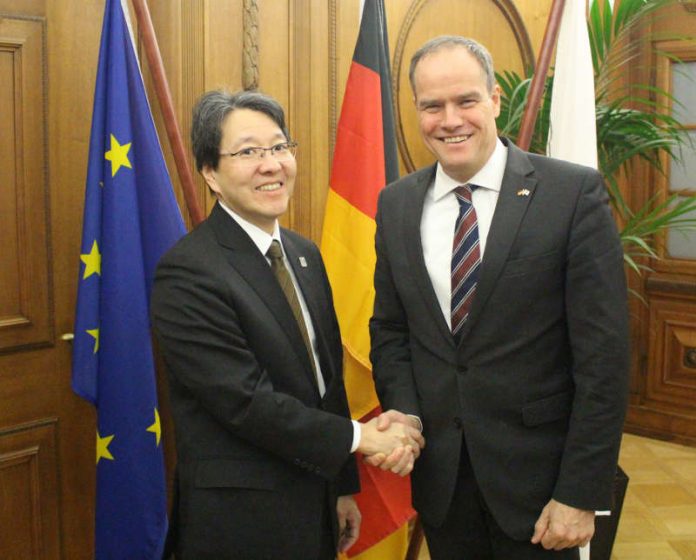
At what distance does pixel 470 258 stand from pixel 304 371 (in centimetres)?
40

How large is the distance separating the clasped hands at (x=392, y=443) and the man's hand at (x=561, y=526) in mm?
277

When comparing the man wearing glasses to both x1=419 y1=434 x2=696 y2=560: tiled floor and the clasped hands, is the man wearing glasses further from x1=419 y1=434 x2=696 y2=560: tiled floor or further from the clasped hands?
x1=419 y1=434 x2=696 y2=560: tiled floor

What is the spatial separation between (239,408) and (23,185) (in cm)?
107

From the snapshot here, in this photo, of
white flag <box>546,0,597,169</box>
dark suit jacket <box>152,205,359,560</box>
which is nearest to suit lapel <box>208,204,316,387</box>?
dark suit jacket <box>152,205,359,560</box>

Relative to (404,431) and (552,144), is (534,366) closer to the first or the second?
(404,431)

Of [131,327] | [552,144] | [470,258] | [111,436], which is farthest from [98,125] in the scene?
[552,144]

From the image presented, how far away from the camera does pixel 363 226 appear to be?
2.41 metres

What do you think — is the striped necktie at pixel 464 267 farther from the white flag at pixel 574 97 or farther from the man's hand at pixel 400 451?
the white flag at pixel 574 97

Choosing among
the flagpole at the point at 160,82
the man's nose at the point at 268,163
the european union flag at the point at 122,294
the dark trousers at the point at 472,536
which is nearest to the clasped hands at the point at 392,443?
the dark trousers at the point at 472,536

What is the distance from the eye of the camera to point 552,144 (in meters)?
2.50

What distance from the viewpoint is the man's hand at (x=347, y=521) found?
5.88 ft

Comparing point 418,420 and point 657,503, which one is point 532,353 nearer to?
point 418,420

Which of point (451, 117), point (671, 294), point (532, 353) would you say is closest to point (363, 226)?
point (451, 117)

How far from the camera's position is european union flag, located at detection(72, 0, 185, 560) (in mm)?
2023
